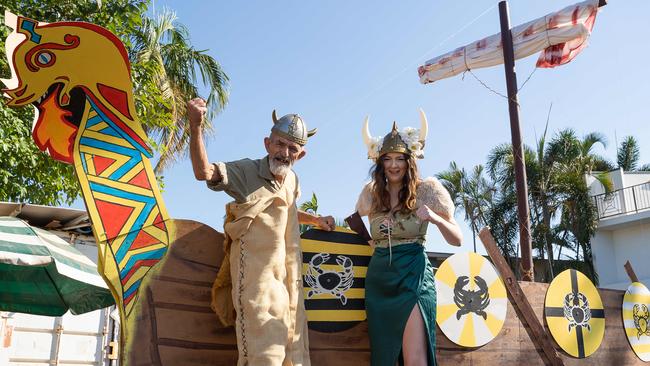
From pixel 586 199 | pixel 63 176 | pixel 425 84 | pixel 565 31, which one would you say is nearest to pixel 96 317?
pixel 63 176

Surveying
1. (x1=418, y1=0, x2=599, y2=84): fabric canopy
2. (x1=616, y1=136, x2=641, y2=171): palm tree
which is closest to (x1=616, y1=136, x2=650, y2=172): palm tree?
(x1=616, y1=136, x2=641, y2=171): palm tree

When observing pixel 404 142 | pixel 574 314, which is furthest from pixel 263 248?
pixel 574 314

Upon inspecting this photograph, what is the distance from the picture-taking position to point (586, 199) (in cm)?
1897

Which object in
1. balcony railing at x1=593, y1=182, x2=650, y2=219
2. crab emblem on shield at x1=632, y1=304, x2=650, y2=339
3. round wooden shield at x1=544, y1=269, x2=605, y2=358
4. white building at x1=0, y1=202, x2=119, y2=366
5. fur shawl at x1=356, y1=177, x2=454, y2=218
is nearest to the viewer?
fur shawl at x1=356, y1=177, x2=454, y2=218

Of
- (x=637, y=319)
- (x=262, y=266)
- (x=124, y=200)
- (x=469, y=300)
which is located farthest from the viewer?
(x=637, y=319)

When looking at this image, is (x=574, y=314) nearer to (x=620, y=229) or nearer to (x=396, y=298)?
(x=396, y=298)

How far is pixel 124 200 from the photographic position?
303cm

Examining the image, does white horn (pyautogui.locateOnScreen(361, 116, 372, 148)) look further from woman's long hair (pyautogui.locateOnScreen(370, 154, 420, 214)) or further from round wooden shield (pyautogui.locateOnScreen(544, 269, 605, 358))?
round wooden shield (pyautogui.locateOnScreen(544, 269, 605, 358))

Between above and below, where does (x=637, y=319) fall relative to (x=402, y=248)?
below

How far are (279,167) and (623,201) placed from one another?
61.2 ft

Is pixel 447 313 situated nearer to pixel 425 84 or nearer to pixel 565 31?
pixel 565 31

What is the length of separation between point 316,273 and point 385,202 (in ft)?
1.85

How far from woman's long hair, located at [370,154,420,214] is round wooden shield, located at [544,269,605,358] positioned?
1730 millimetres

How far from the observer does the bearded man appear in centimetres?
279
